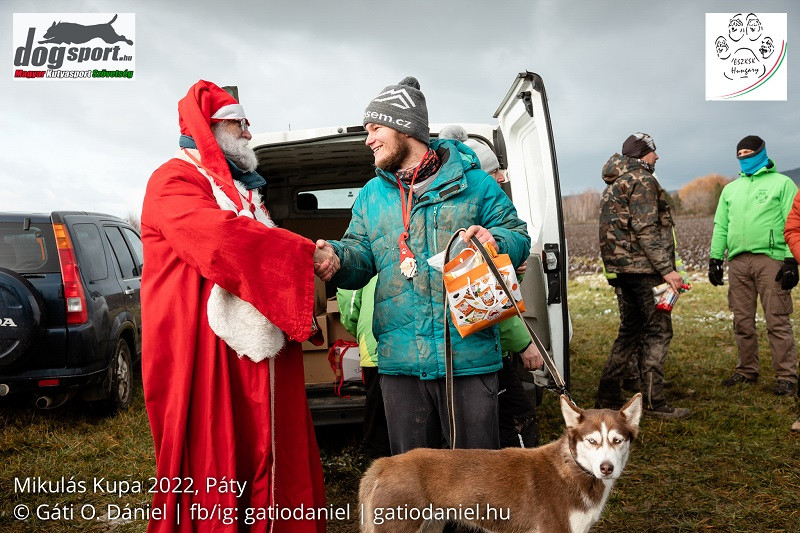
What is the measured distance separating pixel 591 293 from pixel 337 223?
894 centimetres

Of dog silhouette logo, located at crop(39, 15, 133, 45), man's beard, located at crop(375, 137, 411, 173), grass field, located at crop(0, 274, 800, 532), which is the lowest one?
grass field, located at crop(0, 274, 800, 532)

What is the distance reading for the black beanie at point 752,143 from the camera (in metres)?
6.22

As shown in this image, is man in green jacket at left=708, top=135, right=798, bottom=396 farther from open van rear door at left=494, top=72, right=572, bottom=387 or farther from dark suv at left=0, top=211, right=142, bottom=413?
dark suv at left=0, top=211, right=142, bottom=413

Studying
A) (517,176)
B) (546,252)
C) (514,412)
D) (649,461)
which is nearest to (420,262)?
(514,412)

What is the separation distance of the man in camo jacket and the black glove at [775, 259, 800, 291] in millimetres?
1348

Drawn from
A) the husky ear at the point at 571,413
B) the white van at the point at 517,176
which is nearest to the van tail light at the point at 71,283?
the white van at the point at 517,176

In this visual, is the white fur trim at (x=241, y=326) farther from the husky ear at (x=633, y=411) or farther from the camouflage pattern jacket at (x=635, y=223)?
the camouflage pattern jacket at (x=635, y=223)

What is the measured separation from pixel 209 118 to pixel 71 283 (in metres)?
3.34

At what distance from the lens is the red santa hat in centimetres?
259

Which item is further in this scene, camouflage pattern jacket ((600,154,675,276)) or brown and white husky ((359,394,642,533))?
camouflage pattern jacket ((600,154,675,276))

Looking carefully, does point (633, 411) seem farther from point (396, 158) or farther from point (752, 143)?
point (752, 143)

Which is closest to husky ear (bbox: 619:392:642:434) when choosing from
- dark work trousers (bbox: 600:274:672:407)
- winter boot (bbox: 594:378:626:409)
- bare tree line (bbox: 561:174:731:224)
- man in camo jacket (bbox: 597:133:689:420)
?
man in camo jacket (bbox: 597:133:689:420)

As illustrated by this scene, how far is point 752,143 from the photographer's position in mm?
6238

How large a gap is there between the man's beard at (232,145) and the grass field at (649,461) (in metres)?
2.18
